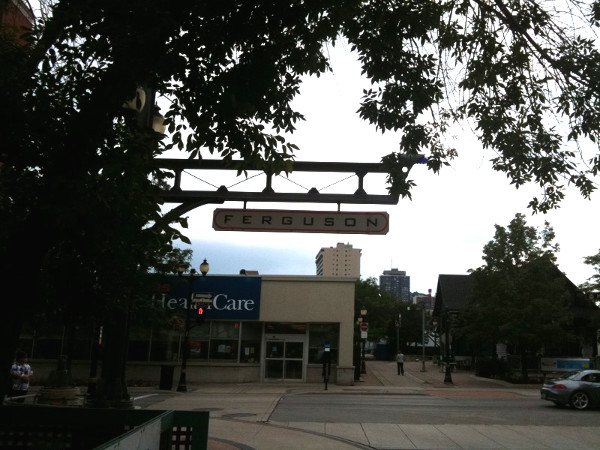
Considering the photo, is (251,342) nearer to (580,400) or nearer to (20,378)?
(580,400)

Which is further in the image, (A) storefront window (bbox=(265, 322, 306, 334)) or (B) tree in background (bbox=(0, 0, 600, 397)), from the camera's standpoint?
(A) storefront window (bbox=(265, 322, 306, 334))

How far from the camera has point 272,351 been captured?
100 ft

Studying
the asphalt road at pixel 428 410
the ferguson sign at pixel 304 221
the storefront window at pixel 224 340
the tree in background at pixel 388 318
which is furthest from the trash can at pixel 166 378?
the tree in background at pixel 388 318

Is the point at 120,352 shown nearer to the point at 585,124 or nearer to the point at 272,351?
the point at 585,124

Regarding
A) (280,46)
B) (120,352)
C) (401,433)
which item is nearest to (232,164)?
(280,46)

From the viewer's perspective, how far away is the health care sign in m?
29.9

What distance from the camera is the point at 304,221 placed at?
10648 mm

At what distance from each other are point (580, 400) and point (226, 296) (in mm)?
17046

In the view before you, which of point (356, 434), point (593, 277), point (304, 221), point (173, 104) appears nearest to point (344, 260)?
point (593, 277)

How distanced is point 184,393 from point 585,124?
63.1 feet

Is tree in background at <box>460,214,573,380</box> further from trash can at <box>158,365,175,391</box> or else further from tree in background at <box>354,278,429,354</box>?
tree in background at <box>354,278,429,354</box>

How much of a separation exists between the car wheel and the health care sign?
15469 millimetres

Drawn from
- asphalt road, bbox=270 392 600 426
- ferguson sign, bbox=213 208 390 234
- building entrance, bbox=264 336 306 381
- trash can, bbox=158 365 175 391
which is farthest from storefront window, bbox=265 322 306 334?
ferguson sign, bbox=213 208 390 234

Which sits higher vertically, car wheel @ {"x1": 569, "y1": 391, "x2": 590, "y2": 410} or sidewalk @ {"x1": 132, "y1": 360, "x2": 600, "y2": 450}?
car wheel @ {"x1": 569, "y1": 391, "x2": 590, "y2": 410}
